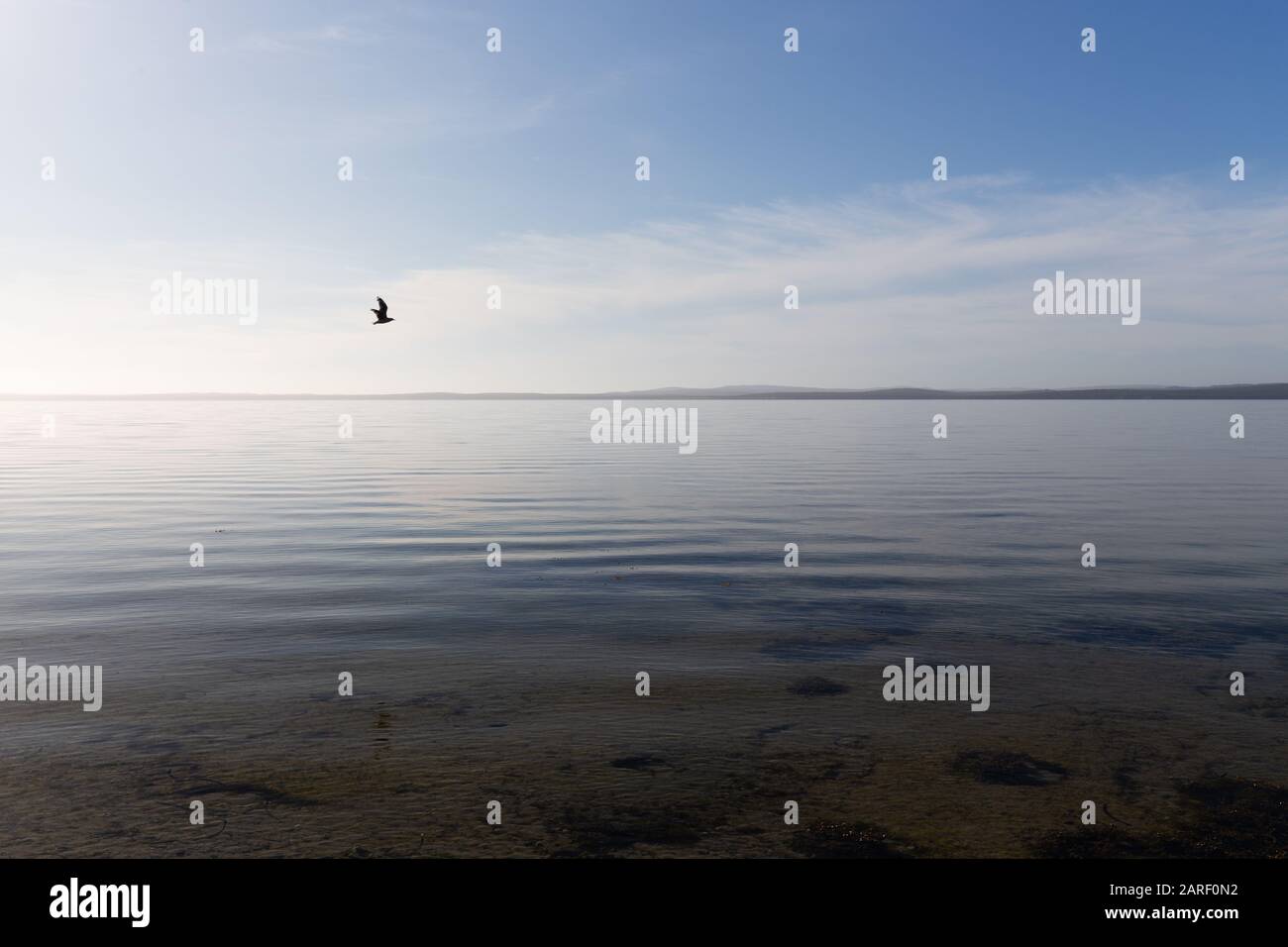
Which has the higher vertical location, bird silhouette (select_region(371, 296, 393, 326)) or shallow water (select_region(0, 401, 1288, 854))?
bird silhouette (select_region(371, 296, 393, 326))

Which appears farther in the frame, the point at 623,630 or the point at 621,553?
the point at 621,553

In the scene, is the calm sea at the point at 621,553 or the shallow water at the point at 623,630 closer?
the shallow water at the point at 623,630

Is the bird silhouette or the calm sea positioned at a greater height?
the bird silhouette

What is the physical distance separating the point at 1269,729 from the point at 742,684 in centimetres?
664

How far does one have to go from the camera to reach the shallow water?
36.4 ft

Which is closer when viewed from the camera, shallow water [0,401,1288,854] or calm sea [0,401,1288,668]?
shallow water [0,401,1288,854]

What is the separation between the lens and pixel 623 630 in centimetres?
1709

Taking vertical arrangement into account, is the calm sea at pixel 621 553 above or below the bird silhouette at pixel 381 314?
below

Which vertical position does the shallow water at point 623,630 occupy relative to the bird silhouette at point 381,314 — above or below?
below

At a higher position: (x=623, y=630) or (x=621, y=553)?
(x=621, y=553)

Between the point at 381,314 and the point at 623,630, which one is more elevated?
the point at 381,314

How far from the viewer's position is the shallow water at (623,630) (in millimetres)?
11086

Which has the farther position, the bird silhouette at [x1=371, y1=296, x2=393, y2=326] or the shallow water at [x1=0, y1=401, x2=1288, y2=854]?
the bird silhouette at [x1=371, y1=296, x2=393, y2=326]
